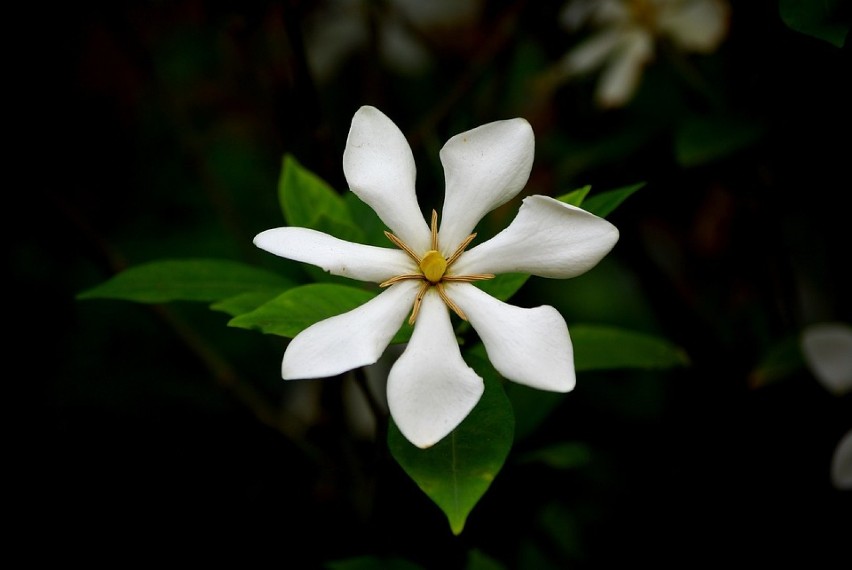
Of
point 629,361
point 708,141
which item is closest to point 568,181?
point 708,141

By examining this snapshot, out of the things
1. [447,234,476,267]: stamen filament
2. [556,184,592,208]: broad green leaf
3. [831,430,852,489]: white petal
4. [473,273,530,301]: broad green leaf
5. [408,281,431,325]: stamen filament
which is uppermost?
[556,184,592,208]: broad green leaf

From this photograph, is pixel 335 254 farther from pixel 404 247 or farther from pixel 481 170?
pixel 481 170

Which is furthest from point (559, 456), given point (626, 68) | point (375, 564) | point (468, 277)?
point (626, 68)

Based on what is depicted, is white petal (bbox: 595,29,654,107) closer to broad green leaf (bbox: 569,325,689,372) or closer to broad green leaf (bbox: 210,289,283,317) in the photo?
broad green leaf (bbox: 569,325,689,372)

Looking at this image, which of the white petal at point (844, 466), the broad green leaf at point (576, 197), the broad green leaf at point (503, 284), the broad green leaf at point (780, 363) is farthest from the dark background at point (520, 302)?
the broad green leaf at point (576, 197)

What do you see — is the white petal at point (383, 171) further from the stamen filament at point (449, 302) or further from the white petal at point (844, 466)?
the white petal at point (844, 466)

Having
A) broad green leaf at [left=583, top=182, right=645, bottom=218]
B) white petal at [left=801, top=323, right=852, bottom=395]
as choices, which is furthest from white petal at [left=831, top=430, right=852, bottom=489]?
broad green leaf at [left=583, top=182, right=645, bottom=218]

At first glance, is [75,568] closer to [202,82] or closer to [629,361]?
[629,361]

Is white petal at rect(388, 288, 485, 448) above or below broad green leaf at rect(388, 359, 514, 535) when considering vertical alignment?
above
